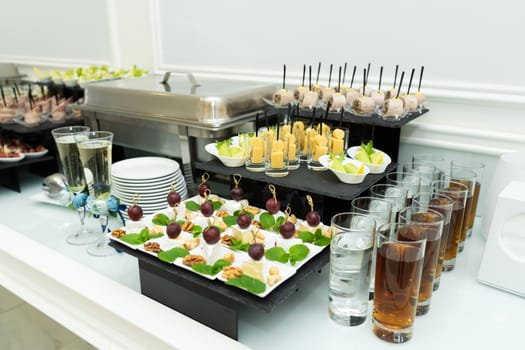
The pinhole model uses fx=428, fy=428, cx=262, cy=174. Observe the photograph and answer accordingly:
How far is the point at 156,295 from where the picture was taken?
82 cm

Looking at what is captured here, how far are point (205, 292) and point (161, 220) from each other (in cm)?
23

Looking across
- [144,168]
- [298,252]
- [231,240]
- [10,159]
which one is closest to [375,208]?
[298,252]

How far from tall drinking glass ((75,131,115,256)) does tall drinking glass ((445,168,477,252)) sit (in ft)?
2.72

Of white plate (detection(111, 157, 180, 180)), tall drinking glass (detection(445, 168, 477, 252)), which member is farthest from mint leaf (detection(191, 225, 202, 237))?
tall drinking glass (detection(445, 168, 477, 252))

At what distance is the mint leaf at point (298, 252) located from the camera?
0.77 meters

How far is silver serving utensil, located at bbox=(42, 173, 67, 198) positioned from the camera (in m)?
1.32

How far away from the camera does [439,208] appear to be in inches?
32.5

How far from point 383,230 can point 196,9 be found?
4.54ft

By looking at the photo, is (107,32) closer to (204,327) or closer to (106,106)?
(106,106)

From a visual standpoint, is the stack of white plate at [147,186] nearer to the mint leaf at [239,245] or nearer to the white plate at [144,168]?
the white plate at [144,168]

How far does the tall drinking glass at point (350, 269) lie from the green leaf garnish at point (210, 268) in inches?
7.6

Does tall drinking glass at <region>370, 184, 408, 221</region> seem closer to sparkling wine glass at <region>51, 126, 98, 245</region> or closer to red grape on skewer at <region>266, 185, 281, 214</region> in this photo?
red grape on skewer at <region>266, 185, 281, 214</region>

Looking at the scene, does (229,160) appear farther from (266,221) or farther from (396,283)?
(396,283)

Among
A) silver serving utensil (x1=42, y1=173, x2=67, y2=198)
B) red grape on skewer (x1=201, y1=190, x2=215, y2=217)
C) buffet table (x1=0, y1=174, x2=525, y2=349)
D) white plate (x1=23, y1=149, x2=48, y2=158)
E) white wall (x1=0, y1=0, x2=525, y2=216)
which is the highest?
white wall (x1=0, y1=0, x2=525, y2=216)
